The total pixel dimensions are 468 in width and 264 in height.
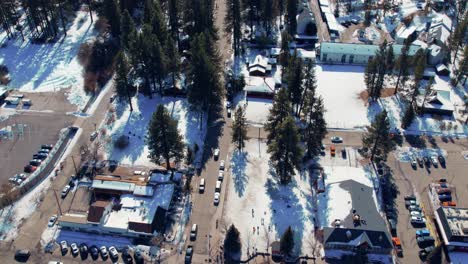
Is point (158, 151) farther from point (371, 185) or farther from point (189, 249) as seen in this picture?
point (371, 185)

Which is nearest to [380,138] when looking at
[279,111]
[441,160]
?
[441,160]

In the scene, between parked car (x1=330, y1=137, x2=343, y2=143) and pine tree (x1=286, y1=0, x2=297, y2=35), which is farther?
pine tree (x1=286, y1=0, x2=297, y2=35)

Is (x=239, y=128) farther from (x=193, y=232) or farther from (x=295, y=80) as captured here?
(x=193, y=232)

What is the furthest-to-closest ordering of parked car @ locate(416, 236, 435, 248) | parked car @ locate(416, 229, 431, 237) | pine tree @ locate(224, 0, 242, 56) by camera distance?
pine tree @ locate(224, 0, 242, 56) → parked car @ locate(416, 229, 431, 237) → parked car @ locate(416, 236, 435, 248)

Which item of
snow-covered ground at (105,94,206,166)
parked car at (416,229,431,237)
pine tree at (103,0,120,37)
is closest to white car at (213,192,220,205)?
snow-covered ground at (105,94,206,166)

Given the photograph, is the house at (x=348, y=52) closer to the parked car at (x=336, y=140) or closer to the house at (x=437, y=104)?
the house at (x=437, y=104)

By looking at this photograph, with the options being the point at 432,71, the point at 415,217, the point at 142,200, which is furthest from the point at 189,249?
the point at 432,71

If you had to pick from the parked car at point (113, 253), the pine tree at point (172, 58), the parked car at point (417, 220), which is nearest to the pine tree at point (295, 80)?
the pine tree at point (172, 58)

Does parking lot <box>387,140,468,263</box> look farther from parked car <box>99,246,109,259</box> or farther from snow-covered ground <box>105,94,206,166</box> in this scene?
parked car <box>99,246,109,259</box>
